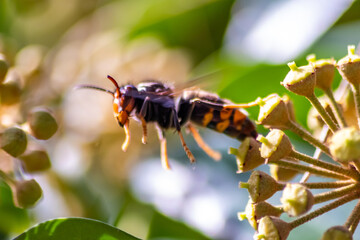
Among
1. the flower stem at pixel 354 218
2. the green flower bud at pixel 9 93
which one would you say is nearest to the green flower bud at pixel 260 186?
the flower stem at pixel 354 218

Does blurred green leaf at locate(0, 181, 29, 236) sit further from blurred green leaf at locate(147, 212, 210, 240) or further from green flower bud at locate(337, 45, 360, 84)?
green flower bud at locate(337, 45, 360, 84)

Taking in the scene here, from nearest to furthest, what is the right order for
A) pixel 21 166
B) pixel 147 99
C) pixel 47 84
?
1. pixel 21 166
2. pixel 147 99
3. pixel 47 84

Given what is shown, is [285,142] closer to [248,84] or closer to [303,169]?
[303,169]

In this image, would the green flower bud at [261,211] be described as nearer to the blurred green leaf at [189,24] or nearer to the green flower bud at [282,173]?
the green flower bud at [282,173]

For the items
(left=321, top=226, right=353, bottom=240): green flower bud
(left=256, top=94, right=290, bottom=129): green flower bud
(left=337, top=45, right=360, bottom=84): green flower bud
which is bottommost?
(left=321, top=226, right=353, bottom=240): green flower bud

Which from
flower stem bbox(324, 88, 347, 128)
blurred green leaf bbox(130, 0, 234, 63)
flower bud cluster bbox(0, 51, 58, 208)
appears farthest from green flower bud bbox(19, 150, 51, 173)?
blurred green leaf bbox(130, 0, 234, 63)

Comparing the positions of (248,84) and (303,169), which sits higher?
(248,84)

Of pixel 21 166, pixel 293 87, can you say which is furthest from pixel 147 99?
pixel 293 87
